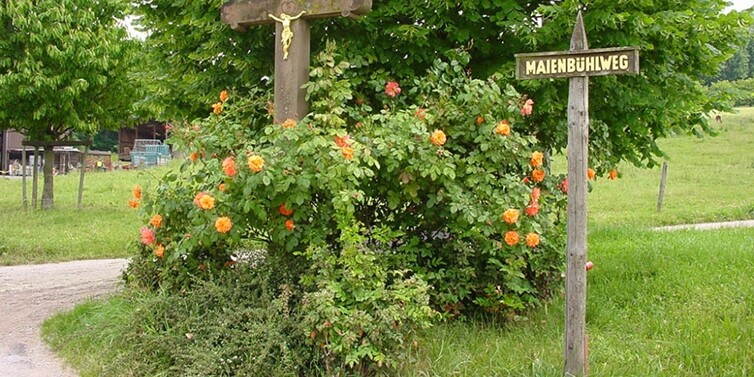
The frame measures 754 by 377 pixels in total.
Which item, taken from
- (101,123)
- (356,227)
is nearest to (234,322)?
(356,227)

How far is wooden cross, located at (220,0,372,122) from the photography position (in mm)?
5133

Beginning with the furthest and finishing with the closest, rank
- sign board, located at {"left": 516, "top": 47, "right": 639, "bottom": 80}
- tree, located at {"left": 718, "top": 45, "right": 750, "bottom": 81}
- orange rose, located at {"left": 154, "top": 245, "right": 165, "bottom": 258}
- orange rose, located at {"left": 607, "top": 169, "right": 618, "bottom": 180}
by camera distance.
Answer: tree, located at {"left": 718, "top": 45, "right": 750, "bottom": 81} < orange rose, located at {"left": 607, "top": 169, "right": 618, "bottom": 180} < orange rose, located at {"left": 154, "top": 245, "right": 165, "bottom": 258} < sign board, located at {"left": 516, "top": 47, "right": 639, "bottom": 80}

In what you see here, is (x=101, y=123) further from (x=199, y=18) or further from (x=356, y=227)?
(x=356, y=227)

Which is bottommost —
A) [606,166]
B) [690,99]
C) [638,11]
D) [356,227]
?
[356,227]

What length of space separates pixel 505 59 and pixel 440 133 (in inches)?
67.8

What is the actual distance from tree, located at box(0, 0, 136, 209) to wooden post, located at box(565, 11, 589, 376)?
30.7 feet

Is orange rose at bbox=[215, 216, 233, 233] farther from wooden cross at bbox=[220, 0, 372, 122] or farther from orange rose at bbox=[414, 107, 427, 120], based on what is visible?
orange rose at bbox=[414, 107, 427, 120]

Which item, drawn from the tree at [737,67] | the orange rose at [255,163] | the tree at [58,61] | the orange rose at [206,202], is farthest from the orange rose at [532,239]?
the tree at [737,67]

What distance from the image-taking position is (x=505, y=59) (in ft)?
19.4

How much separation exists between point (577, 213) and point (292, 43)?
243cm

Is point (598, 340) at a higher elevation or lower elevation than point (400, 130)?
lower

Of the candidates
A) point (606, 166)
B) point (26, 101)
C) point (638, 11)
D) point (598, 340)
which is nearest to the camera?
point (598, 340)

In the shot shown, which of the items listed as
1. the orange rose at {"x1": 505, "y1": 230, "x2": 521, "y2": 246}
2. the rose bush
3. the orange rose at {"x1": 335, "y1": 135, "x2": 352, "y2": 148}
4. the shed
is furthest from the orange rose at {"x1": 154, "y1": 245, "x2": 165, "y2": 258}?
the shed

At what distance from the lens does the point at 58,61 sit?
12.2 meters
